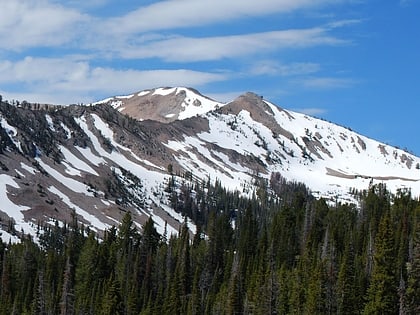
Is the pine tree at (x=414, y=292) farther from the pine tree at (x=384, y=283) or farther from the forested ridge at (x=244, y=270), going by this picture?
the pine tree at (x=384, y=283)

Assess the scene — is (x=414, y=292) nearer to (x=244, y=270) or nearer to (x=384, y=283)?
(x=384, y=283)

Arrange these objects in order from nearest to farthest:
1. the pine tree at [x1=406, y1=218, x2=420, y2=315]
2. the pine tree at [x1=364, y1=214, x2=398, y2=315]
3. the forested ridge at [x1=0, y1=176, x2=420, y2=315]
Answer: the pine tree at [x1=406, y1=218, x2=420, y2=315] < the pine tree at [x1=364, y1=214, x2=398, y2=315] < the forested ridge at [x1=0, y1=176, x2=420, y2=315]

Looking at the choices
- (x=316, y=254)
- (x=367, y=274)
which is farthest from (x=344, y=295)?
(x=316, y=254)

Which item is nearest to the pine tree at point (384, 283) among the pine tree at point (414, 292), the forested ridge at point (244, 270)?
the forested ridge at point (244, 270)

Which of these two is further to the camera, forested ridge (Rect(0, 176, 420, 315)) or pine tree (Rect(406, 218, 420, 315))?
forested ridge (Rect(0, 176, 420, 315))

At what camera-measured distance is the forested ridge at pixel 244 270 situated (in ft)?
295

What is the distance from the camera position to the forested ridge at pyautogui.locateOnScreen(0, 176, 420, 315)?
89938 mm

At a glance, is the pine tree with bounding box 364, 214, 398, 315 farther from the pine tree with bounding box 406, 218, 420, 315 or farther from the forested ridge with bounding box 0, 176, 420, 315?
the pine tree with bounding box 406, 218, 420, 315

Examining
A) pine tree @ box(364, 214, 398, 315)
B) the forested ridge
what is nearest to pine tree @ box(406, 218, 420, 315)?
the forested ridge

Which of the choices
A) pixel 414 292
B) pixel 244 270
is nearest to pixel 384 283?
pixel 414 292

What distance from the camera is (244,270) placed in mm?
126062

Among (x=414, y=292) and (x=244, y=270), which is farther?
(x=244, y=270)

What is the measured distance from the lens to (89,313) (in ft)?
377

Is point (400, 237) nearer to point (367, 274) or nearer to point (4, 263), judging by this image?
point (367, 274)
